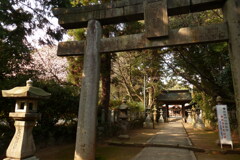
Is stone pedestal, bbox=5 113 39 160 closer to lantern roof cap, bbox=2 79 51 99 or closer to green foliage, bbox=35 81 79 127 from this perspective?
lantern roof cap, bbox=2 79 51 99

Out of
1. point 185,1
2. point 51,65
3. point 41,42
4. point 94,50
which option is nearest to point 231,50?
point 185,1

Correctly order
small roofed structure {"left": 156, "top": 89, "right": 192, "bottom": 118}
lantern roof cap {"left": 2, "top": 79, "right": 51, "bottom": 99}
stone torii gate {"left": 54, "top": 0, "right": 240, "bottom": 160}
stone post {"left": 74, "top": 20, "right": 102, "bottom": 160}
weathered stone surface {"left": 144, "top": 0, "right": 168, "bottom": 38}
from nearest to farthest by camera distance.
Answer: lantern roof cap {"left": 2, "top": 79, "right": 51, "bottom": 99} < stone torii gate {"left": 54, "top": 0, "right": 240, "bottom": 160} < weathered stone surface {"left": 144, "top": 0, "right": 168, "bottom": 38} < stone post {"left": 74, "top": 20, "right": 102, "bottom": 160} < small roofed structure {"left": 156, "top": 89, "right": 192, "bottom": 118}

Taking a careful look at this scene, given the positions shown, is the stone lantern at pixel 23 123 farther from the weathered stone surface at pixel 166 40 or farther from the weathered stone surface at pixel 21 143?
the weathered stone surface at pixel 166 40

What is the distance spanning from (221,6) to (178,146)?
20.0 feet

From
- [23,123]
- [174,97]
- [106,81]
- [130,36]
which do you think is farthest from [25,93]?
[174,97]

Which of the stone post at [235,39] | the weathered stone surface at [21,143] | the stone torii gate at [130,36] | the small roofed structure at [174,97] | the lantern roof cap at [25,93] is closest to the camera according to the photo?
the weathered stone surface at [21,143]

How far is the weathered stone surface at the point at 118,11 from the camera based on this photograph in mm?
4738

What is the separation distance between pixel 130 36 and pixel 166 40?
1.09 metres

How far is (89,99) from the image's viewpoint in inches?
Result: 196

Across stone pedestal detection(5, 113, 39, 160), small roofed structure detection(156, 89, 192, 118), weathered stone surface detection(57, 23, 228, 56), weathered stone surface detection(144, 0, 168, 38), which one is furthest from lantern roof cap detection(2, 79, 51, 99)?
small roofed structure detection(156, 89, 192, 118)

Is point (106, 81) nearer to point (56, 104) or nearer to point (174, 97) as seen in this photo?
point (56, 104)

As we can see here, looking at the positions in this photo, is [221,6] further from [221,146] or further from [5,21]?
[5,21]

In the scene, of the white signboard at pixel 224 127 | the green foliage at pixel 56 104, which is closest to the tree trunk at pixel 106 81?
the green foliage at pixel 56 104

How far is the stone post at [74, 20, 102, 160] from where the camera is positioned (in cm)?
477
